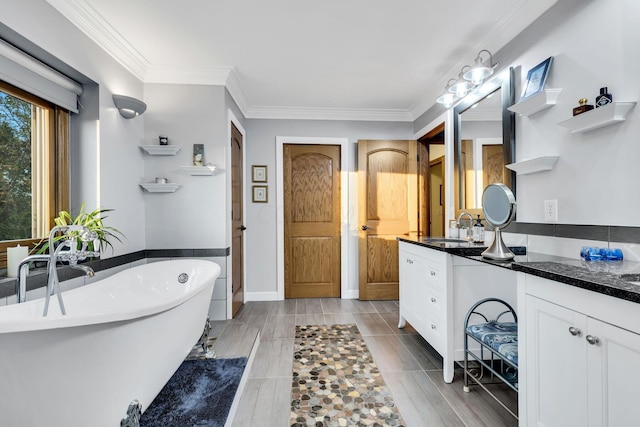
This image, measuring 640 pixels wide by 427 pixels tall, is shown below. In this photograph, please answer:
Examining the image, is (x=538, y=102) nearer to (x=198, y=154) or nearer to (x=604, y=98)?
(x=604, y=98)

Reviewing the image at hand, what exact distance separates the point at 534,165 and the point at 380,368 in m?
1.66

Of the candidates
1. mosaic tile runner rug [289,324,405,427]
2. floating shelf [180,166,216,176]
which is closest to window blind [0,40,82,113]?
floating shelf [180,166,216,176]

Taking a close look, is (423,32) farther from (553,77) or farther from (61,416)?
(61,416)

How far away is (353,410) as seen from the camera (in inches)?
67.9

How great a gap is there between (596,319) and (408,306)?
1766 mm

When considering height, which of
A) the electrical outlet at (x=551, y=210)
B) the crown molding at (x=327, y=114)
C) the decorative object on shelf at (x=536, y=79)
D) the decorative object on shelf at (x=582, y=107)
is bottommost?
the electrical outlet at (x=551, y=210)

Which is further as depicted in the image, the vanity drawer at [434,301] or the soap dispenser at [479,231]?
the soap dispenser at [479,231]

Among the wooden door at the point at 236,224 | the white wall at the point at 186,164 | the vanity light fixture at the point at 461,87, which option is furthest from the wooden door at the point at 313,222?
the vanity light fixture at the point at 461,87

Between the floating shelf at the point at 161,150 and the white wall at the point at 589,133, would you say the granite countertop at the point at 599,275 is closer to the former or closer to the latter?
the white wall at the point at 589,133

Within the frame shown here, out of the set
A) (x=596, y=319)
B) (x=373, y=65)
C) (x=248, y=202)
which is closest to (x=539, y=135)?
(x=596, y=319)

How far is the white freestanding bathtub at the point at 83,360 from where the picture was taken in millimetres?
968

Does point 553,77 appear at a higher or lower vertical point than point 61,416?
higher

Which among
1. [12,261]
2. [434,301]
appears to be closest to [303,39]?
[434,301]

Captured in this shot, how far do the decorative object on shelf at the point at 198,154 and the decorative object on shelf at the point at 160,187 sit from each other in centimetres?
27
